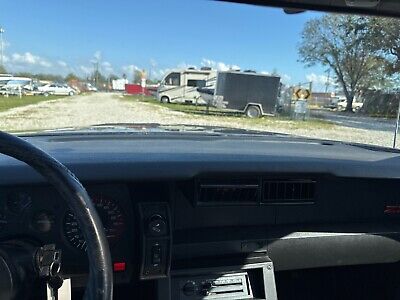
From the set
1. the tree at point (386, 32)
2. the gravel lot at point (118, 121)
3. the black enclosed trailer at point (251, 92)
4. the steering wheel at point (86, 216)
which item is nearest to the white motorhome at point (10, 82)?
the gravel lot at point (118, 121)

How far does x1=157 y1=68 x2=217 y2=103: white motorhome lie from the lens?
38.7 m

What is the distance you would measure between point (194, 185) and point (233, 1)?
3.37 feet

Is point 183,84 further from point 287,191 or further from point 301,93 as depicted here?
point 287,191

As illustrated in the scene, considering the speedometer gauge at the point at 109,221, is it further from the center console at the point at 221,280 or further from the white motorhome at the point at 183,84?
the white motorhome at the point at 183,84

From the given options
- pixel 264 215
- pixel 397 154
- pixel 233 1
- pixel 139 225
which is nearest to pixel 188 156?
pixel 139 225

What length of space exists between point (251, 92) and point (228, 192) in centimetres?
2696

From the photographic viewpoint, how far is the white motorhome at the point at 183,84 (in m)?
38.7

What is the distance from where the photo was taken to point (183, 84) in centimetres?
3938

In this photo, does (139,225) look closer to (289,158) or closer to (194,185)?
(194,185)

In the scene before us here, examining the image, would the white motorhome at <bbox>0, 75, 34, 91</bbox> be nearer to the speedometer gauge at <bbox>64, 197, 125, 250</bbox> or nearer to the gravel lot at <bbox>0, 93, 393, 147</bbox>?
the gravel lot at <bbox>0, 93, 393, 147</bbox>

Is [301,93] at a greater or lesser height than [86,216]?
greater

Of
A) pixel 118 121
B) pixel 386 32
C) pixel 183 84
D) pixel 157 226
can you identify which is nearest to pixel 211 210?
pixel 157 226

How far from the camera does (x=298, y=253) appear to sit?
285cm

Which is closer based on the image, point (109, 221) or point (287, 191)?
point (109, 221)
